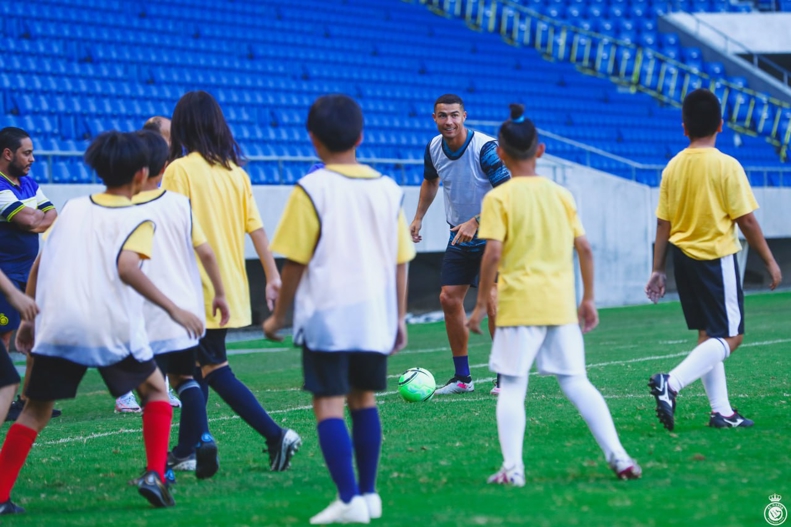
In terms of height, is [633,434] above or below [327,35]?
below

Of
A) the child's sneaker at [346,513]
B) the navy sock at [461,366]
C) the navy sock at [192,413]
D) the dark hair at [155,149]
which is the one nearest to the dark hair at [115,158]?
the dark hair at [155,149]

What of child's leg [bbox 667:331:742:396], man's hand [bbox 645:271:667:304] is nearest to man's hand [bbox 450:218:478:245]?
man's hand [bbox 645:271:667:304]

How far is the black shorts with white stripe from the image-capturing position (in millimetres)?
5727

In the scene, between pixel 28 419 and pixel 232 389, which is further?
pixel 232 389

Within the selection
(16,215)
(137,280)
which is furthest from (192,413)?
(16,215)

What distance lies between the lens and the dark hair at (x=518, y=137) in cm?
443

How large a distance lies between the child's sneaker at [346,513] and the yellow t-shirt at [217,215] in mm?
1481

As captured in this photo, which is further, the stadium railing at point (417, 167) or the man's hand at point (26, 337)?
the stadium railing at point (417, 167)

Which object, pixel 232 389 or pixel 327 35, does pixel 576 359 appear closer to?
pixel 232 389

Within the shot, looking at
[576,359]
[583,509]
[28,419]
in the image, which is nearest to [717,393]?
[576,359]

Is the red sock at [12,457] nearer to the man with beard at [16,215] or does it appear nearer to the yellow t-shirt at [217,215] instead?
the yellow t-shirt at [217,215]

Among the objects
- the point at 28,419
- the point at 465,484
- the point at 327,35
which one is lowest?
the point at 465,484

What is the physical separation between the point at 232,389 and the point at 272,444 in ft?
1.05

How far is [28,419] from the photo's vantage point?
436 cm
